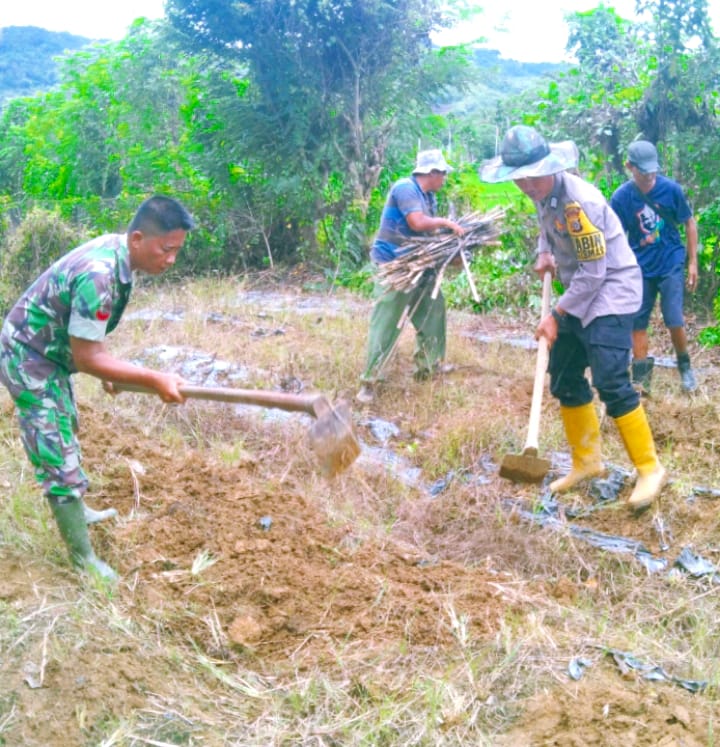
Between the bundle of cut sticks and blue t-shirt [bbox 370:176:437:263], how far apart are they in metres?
0.08

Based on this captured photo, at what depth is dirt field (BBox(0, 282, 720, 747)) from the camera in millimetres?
2615

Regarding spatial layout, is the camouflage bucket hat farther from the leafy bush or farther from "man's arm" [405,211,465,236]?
the leafy bush

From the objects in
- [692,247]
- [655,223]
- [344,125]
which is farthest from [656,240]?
[344,125]

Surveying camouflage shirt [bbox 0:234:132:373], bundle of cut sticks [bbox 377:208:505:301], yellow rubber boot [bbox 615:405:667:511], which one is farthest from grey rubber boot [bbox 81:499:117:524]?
bundle of cut sticks [bbox 377:208:505:301]

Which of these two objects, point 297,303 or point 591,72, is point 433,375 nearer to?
point 297,303

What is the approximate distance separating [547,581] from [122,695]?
1.75 m

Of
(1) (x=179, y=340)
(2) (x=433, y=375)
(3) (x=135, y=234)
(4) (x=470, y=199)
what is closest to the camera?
(3) (x=135, y=234)

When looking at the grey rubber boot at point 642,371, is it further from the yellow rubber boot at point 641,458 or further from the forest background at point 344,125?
the yellow rubber boot at point 641,458

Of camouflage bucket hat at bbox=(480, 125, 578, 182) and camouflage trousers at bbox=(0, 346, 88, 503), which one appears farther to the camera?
camouflage bucket hat at bbox=(480, 125, 578, 182)

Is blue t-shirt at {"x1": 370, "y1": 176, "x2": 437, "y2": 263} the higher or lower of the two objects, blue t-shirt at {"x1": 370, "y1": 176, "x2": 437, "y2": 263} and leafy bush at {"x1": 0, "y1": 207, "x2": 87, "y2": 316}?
the higher

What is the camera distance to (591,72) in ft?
26.2

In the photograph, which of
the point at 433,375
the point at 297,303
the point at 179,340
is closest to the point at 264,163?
the point at 297,303

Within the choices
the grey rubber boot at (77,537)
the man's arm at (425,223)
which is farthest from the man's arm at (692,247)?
the grey rubber boot at (77,537)

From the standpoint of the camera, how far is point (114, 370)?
3.05 m
